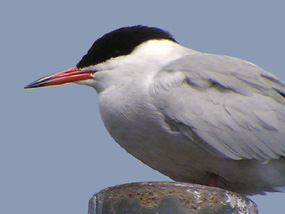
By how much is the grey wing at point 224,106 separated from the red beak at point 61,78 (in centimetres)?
68

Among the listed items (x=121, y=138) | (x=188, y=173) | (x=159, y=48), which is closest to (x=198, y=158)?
(x=188, y=173)

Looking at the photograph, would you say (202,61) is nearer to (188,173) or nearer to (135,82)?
(135,82)

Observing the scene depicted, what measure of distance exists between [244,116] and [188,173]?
67cm

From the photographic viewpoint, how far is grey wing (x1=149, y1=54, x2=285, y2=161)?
177 inches

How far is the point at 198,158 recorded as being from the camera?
4.64m

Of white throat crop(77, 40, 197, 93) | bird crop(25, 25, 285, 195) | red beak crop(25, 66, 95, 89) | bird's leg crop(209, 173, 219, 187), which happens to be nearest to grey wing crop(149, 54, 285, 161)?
bird crop(25, 25, 285, 195)

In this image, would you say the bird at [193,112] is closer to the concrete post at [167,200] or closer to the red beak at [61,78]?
the red beak at [61,78]

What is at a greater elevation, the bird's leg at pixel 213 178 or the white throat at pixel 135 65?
the white throat at pixel 135 65

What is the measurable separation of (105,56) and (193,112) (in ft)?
3.18

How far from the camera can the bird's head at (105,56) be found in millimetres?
4984

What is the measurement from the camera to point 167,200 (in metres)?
3.76

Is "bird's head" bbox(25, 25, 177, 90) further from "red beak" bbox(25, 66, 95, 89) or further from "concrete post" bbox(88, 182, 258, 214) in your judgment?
"concrete post" bbox(88, 182, 258, 214)

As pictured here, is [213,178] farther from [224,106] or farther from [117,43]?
[117,43]

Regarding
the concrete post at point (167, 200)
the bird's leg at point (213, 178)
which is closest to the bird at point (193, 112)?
the bird's leg at point (213, 178)
